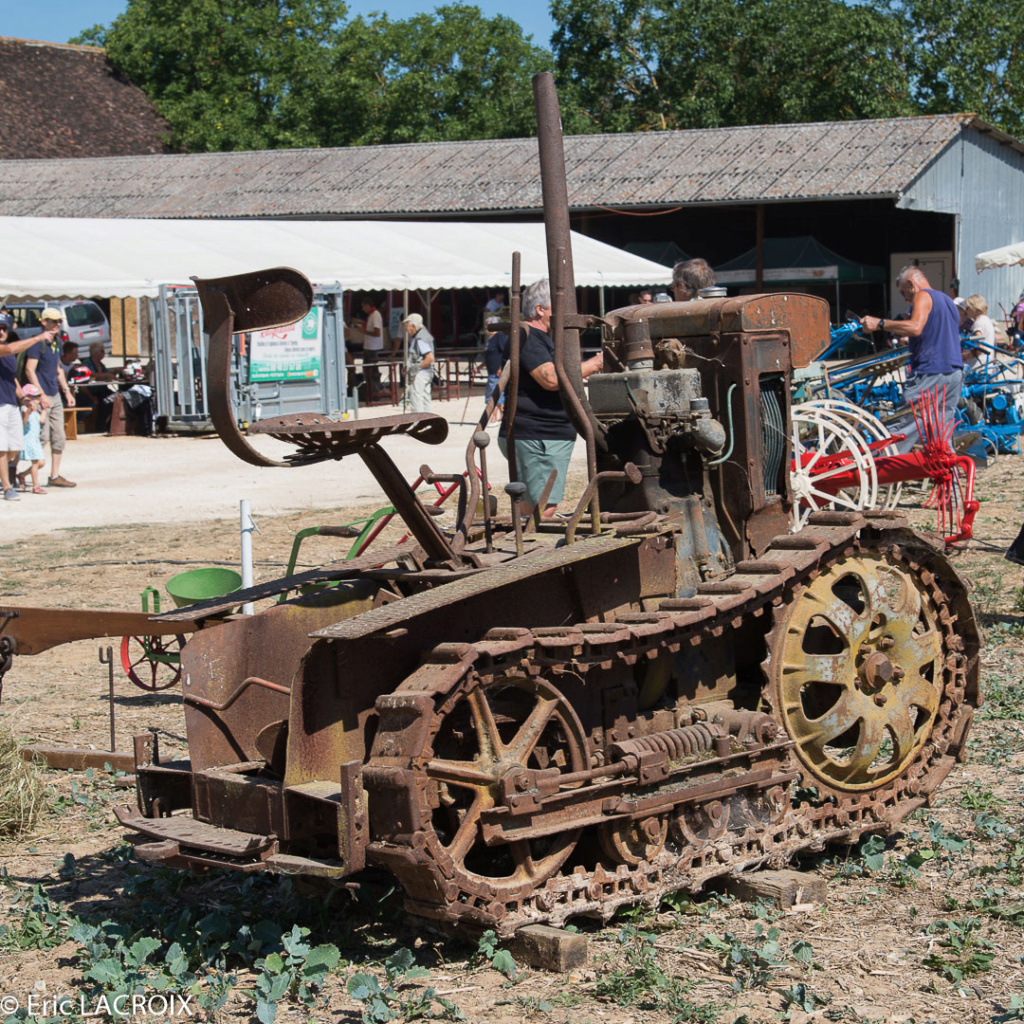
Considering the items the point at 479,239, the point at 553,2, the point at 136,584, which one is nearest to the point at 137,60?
the point at 553,2

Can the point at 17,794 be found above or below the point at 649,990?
above

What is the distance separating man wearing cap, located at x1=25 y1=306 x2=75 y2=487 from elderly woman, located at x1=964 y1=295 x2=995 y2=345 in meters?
11.0

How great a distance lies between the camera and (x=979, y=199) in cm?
3231

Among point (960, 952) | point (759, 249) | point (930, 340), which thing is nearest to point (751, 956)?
point (960, 952)

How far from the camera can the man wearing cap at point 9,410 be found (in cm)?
1407

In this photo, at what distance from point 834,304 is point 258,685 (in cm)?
3095

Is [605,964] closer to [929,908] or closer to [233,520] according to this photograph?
[929,908]

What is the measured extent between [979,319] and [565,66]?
36.0 meters

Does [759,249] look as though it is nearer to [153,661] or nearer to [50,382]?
[50,382]

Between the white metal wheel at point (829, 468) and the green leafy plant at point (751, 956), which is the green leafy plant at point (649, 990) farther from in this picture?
the white metal wheel at point (829, 468)

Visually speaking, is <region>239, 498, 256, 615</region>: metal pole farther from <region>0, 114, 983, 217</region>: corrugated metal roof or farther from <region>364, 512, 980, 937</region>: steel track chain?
<region>0, 114, 983, 217</region>: corrugated metal roof

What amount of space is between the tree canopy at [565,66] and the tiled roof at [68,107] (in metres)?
1.04

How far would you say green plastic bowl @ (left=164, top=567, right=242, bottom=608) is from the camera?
740 centimetres

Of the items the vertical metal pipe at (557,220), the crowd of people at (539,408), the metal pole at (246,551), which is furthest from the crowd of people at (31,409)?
the vertical metal pipe at (557,220)
